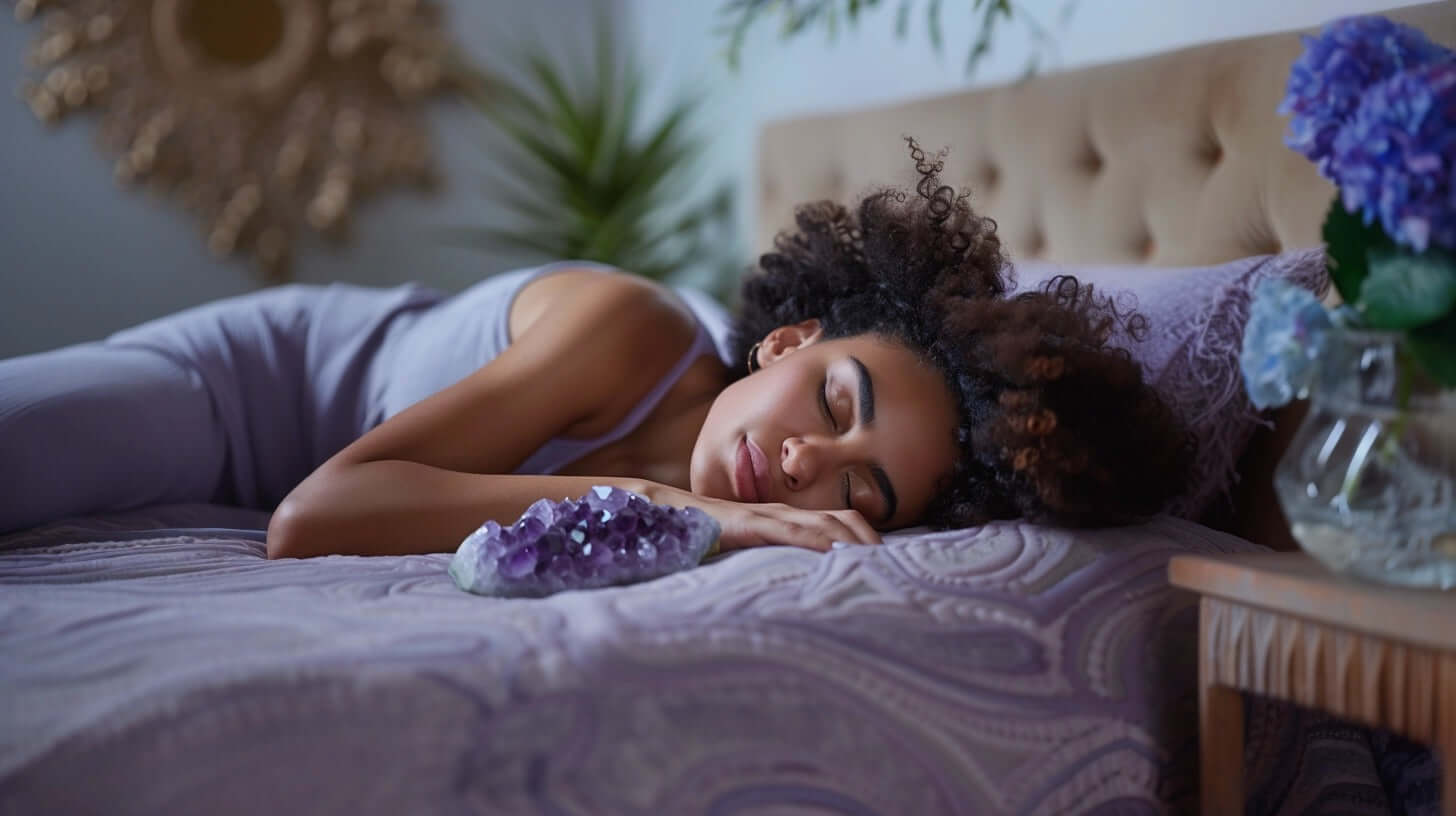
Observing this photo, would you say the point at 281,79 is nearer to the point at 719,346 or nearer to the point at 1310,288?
the point at 719,346

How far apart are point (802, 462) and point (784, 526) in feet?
0.40

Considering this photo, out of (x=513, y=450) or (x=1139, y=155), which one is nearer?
(x=513, y=450)

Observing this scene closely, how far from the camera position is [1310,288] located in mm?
1562

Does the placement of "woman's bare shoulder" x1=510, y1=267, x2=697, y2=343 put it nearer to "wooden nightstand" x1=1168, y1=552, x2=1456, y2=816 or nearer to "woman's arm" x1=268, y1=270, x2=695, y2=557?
"woman's arm" x1=268, y1=270, x2=695, y2=557

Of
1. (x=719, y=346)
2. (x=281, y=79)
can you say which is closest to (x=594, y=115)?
(x=281, y=79)

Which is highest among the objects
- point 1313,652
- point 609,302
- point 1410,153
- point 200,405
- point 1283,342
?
point 1410,153

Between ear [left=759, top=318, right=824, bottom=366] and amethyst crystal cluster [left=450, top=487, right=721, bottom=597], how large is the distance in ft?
1.87

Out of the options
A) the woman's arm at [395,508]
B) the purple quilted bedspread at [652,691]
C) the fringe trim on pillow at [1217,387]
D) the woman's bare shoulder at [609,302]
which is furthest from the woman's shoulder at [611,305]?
the fringe trim on pillow at [1217,387]

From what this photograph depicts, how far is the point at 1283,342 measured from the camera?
3.36 ft

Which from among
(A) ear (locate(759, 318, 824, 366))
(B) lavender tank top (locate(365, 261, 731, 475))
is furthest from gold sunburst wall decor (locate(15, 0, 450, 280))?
(A) ear (locate(759, 318, 824, 366))

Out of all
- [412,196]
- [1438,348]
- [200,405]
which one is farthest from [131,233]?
[1438,348]

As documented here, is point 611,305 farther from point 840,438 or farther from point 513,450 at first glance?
point 840,438

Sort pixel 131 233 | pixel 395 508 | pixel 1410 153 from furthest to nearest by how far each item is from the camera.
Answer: pixel 131 233 → pixel 395 508 → pixel 1410 153

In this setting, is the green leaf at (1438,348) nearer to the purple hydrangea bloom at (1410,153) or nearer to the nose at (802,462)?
the purple hydrangea bloom at (1410,153)
